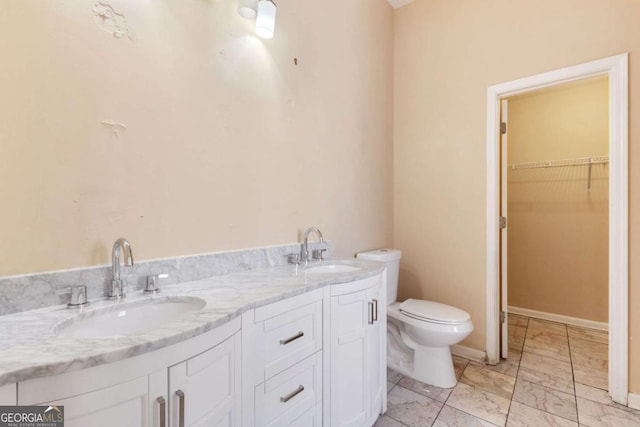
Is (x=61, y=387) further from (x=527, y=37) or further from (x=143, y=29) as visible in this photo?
(x=527, y=37)

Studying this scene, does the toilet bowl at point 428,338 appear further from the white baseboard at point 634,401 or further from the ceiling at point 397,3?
the ceiling at point 397,3

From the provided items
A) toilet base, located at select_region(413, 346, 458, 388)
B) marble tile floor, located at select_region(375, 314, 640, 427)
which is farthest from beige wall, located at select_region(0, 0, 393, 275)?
marble tile floor, located at select_region(375, 314, 640, 427)

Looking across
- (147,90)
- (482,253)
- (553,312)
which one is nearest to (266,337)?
(147,90)

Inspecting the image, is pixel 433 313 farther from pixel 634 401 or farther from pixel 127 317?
pixel 127 317

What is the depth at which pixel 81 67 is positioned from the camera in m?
0.96

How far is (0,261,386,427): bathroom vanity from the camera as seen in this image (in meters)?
0.57

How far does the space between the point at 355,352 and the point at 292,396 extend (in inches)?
15.2

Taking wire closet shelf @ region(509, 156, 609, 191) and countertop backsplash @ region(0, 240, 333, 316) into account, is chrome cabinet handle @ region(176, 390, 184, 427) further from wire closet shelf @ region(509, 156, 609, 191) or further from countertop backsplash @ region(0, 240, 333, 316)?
wire closet shelf @ region(509, 156, 609, 191)

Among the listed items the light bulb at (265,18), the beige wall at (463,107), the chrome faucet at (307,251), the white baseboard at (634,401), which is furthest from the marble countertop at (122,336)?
the white baseboard at (634,401)

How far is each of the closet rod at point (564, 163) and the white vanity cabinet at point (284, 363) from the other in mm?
3064

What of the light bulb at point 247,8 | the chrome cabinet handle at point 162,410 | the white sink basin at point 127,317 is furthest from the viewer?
the light bulb at point 247,8

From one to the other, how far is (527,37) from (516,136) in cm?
143

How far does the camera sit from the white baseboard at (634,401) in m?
1.64

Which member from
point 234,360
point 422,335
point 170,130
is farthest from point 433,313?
point 170,130
